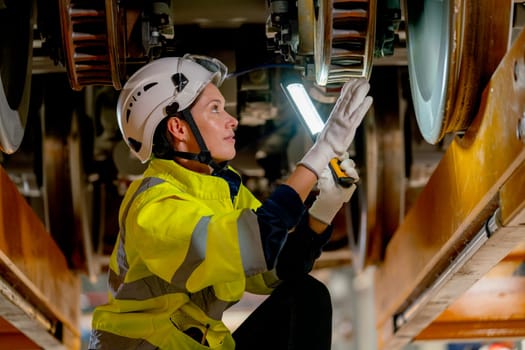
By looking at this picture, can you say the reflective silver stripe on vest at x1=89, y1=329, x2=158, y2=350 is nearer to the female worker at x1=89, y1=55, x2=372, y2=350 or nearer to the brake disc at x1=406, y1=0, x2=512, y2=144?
the female worker at x1=89, y1=55, x2=372, y2=350

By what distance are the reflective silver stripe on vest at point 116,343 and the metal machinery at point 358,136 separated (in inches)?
13.4

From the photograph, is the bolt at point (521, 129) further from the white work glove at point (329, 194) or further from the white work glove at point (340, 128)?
the white work glove at point (329, 194)

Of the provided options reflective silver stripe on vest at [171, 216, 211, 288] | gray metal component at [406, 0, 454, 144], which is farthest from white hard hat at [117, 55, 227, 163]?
gray metal component at [406, 0, 454, 144]

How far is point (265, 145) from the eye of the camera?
337 centimetres

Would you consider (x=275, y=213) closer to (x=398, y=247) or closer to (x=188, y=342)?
(x=188, y=342)

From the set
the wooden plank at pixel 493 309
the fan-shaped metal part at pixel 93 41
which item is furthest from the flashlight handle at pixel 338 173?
the wooden plank at pixel 493 309

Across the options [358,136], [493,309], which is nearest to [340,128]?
[358,136]

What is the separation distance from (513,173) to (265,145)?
1596 mm

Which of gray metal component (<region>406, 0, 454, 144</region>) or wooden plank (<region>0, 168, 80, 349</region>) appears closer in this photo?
gray metal component (<region>406, 0, 454, 144</region>)

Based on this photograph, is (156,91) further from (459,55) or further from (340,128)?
(459,55)

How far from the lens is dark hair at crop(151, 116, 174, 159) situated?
225cm

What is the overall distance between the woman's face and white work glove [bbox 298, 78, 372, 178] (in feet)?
0.76

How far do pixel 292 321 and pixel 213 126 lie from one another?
1.51ft

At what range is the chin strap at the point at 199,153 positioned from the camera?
2182 mm
